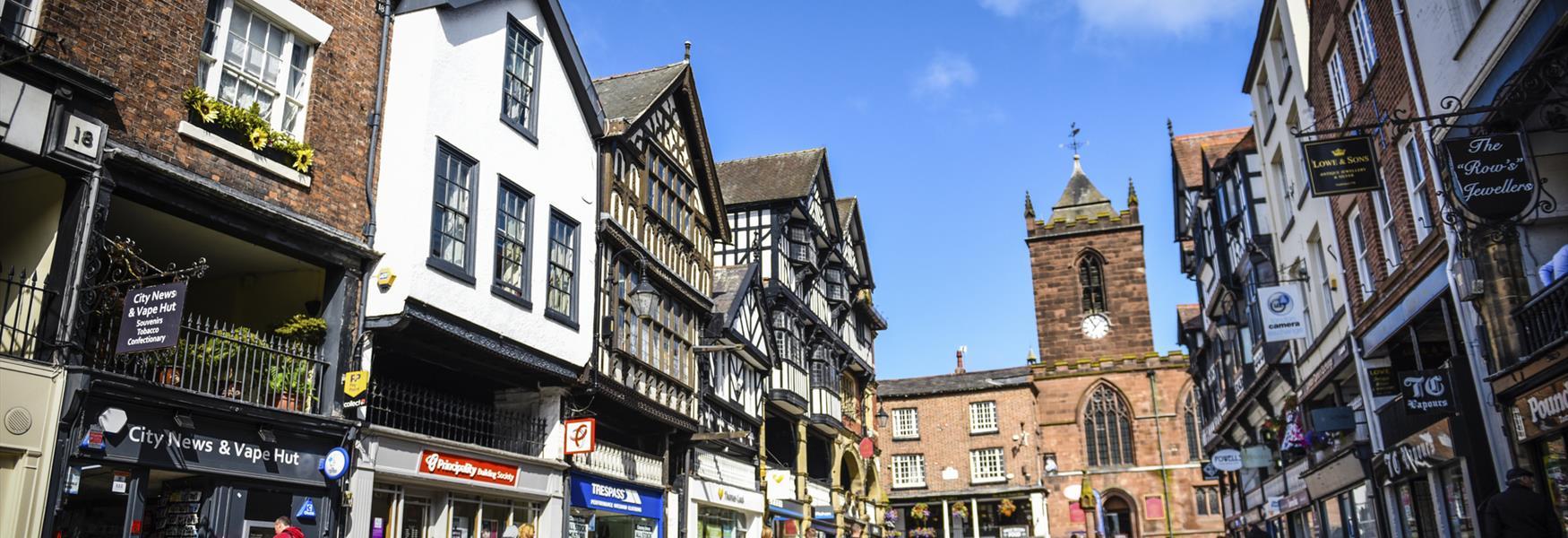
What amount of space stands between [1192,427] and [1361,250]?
A: 100ft

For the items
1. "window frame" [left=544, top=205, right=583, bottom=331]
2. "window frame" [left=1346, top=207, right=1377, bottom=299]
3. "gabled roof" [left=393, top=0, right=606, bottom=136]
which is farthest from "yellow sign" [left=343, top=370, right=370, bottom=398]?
"window frame" [left=1346, top=207, right=1377, bottom=299]

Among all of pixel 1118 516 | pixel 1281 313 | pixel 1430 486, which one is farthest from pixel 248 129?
pixel 1118 516

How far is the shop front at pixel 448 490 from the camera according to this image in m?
11.7

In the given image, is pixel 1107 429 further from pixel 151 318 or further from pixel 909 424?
pixel 151 318

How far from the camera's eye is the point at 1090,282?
175 feet

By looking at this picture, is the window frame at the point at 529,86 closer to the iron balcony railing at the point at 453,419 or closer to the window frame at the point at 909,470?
the iron balcony railing at the point at 453,419

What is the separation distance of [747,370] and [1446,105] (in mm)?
15149

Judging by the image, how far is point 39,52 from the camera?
27.7ft

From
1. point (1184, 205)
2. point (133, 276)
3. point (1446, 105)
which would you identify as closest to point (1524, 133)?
point (1446, 105)

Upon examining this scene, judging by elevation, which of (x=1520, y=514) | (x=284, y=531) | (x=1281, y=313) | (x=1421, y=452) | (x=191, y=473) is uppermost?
(x=1281, y=313)

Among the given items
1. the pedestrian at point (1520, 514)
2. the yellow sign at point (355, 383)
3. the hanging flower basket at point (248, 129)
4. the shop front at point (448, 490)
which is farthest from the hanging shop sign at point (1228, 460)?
the hanging flower basket at point (248, 129)

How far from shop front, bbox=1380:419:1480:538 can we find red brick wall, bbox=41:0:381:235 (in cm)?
1381

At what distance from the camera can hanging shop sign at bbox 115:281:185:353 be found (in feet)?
28.9

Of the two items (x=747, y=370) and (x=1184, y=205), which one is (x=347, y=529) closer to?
(x=747, y=370)
